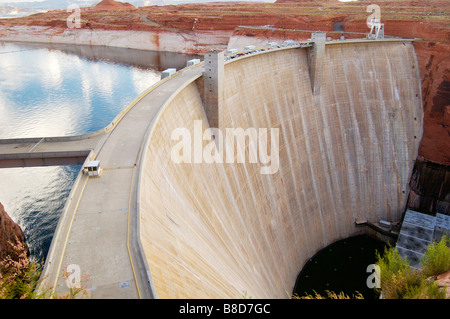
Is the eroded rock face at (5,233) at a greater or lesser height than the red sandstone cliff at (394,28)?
lesser

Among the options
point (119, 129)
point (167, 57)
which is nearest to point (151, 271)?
point (119, 129)

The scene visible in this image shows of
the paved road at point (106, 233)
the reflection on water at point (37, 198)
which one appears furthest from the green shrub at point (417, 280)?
the reflection on water at point (37, 198)

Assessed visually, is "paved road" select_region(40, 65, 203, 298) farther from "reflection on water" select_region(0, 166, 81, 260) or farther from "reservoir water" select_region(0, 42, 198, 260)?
"reservoir water" select_region(0, 42, 198, 260)

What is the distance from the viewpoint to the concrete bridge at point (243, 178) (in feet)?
37.8

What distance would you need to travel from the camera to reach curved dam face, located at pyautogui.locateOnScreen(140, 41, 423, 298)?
13.8 metres

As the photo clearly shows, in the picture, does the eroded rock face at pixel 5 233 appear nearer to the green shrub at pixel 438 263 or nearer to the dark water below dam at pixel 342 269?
the dark water below dam at pixel 342 269

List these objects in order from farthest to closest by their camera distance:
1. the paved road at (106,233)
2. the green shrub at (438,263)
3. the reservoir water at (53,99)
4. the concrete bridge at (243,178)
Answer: the reservoir water at (53,99), the green shrub at (438,263), the concrete bridge at (243,178), the paved road at (106,233)

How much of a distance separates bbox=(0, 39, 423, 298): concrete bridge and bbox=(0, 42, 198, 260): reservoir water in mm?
9900

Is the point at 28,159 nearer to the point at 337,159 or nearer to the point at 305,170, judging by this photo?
the point at 305,170

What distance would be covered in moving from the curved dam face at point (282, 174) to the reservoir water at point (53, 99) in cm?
1224

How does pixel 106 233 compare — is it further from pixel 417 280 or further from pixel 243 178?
pixel 243 178

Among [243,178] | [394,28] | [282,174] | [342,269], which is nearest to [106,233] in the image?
[243,178]

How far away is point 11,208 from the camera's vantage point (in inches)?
1035

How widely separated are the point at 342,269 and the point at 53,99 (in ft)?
136
